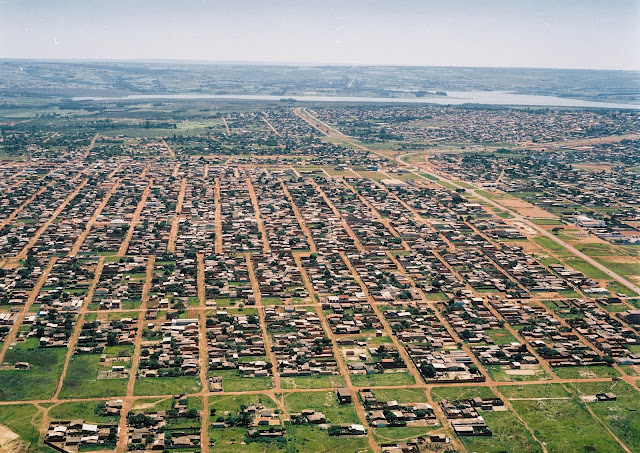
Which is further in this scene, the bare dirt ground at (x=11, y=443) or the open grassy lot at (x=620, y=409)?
the open grassy lot at (x=620, y=409)

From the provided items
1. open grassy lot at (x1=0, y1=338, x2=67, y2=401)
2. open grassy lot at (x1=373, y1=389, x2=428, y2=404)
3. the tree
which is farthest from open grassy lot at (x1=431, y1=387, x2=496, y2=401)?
open grassy lot at (x1=0, y1=338, x2=67, y2=401)

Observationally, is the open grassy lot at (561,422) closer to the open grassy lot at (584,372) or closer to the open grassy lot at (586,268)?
the open grassy lot at (584,372)

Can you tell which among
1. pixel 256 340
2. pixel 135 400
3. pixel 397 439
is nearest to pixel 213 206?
pixel 256 340

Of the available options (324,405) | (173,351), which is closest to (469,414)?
(324,405)

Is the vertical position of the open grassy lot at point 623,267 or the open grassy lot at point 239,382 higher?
the open grassy lot at point 623,267

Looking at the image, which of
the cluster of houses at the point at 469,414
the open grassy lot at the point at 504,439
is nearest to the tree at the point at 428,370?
the cluster of houses at the point at 469,414

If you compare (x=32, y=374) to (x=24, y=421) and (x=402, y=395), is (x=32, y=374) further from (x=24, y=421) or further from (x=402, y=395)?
(x=402, y=395)

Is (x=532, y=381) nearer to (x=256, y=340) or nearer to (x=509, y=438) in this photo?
(x=509, y=438)
